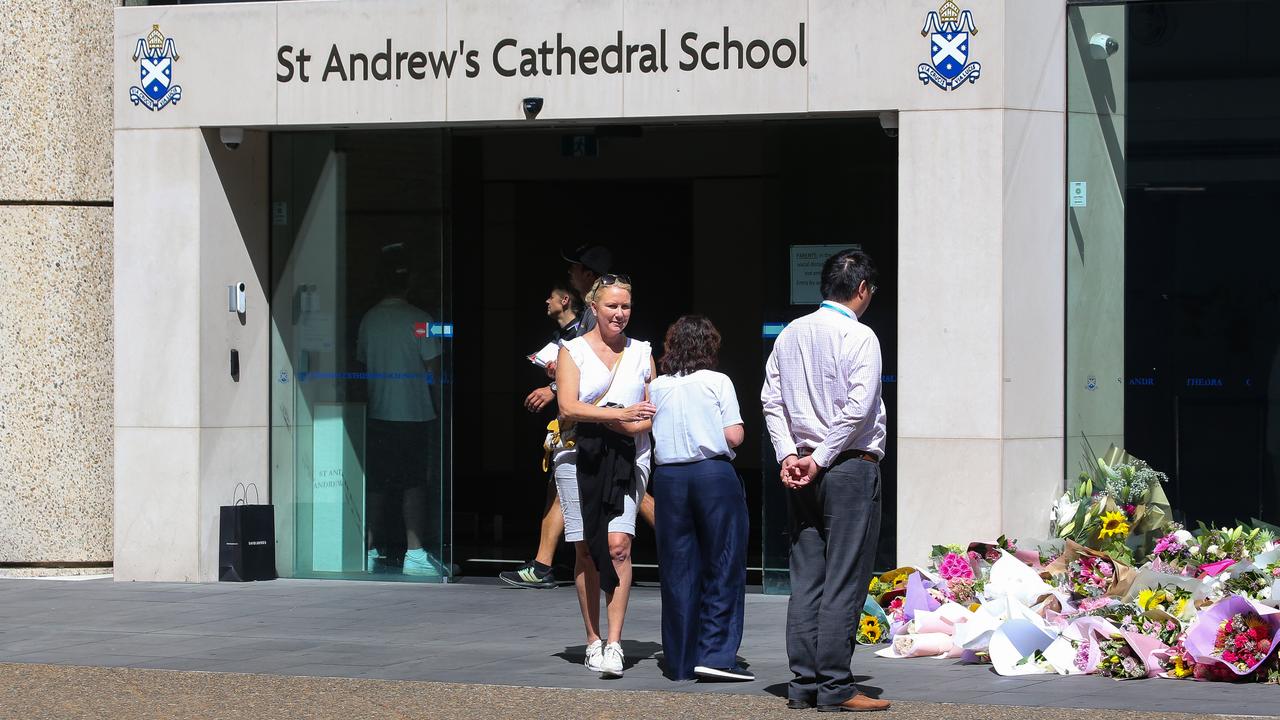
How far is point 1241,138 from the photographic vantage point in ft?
35.9

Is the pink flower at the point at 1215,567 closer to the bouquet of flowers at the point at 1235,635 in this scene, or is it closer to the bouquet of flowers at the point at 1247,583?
the bouquet of flowers at the point at 1247,583

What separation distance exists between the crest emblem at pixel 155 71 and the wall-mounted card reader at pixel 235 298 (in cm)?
132

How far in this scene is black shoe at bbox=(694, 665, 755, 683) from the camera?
808 centimetres

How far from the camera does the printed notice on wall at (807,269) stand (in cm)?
1164

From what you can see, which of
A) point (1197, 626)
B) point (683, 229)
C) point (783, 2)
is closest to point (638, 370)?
point (1197, 626)

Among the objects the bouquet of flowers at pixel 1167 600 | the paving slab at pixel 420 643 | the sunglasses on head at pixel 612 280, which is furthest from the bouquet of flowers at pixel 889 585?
the sunglasses on head at pixel 612 280

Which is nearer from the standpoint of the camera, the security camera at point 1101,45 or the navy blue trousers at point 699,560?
the navy blue trousers at point 699,560

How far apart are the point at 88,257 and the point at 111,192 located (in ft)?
1.59

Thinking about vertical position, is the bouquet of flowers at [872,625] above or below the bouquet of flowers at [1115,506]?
below

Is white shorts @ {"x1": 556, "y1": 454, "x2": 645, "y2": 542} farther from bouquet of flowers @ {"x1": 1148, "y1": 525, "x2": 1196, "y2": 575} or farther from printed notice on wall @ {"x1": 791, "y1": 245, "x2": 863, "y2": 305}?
printed notice on wall @ {"x1": 791, "y1": 245, "x2": 863, "y2": 305}

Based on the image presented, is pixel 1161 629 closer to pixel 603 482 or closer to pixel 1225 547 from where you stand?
pixel 1225 547

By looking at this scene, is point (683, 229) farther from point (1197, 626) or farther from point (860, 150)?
point (1197, 626)

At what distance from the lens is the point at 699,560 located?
816 centimetres

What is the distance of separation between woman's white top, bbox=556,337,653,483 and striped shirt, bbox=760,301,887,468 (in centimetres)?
94
